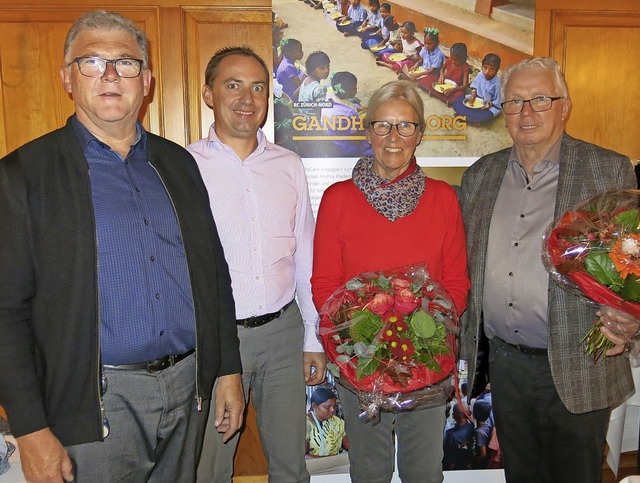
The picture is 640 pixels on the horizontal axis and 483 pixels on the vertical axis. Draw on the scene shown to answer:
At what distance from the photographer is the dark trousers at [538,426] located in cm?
210

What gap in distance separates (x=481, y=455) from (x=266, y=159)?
78.4 inches

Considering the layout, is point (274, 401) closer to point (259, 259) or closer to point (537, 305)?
point (259, 259)

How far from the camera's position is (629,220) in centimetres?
163

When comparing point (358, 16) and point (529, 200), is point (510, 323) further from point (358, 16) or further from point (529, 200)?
point (358, 16)

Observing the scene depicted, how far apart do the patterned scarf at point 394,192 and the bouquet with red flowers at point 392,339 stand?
1.04ft

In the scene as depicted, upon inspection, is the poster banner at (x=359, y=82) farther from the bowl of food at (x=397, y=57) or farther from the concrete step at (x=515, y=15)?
the concrete step at (x=515, y=15)

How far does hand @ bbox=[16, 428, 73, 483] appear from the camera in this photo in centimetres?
149

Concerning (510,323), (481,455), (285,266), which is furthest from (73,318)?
(481,455)

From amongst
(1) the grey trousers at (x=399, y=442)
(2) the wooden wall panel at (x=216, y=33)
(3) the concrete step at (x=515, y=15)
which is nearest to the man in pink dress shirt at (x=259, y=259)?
(1) the grey trousers at (x=399, y=442)

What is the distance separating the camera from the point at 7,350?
1467 mm

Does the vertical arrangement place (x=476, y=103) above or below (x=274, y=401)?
above

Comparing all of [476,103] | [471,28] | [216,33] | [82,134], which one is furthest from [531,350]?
[216,33]

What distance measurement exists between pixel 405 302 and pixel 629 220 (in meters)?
0.71

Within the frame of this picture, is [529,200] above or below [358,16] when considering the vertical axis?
below
